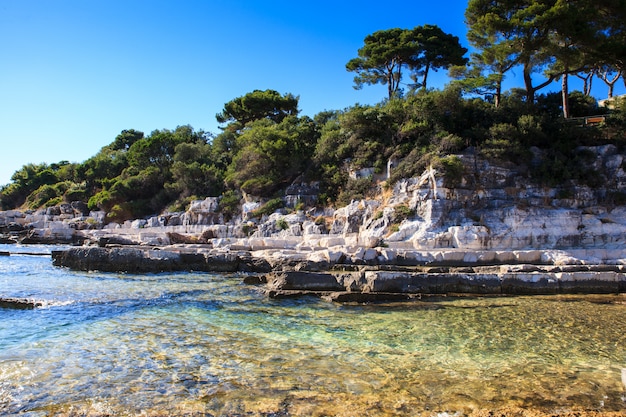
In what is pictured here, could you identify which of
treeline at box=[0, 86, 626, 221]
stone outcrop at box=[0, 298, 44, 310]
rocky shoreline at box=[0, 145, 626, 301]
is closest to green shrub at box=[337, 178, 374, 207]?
treeline at box=[0, 86, 626, 221]

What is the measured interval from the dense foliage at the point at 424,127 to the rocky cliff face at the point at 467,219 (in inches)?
34.1

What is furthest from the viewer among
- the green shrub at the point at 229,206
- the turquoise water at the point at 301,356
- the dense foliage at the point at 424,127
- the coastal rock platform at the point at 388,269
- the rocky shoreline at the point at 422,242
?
the green shrub at the point at 229,206

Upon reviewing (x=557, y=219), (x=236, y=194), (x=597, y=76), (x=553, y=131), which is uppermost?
(x=597, y=76)

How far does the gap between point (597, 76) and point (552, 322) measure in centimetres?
3445

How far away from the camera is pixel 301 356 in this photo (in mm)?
5180

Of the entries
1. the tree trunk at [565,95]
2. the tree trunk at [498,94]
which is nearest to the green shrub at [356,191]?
the tree trunk at [498,94]

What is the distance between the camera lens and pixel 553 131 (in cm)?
2205

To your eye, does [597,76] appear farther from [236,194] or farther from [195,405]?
[195,405]

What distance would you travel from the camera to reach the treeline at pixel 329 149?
21375 mm

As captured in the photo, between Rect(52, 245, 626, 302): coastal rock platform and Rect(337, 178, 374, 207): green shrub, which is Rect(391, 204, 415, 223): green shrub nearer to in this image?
Rect(337, 178, 374, 207): green shrub

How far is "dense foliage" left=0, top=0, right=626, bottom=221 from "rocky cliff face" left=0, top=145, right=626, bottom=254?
34.1 inches

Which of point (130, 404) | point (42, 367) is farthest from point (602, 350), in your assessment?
point (42, 367)

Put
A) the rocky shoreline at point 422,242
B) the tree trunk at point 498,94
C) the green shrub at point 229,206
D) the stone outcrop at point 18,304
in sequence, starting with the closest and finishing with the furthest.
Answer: the stone outcrop at point 18,304 → the rocky shoreline at point 422,242 → the tree trunk at point 498,94 → the green shrub at point 229,206

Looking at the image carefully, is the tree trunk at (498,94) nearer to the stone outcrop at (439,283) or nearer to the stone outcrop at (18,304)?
the stone outcrop at (439,283)
